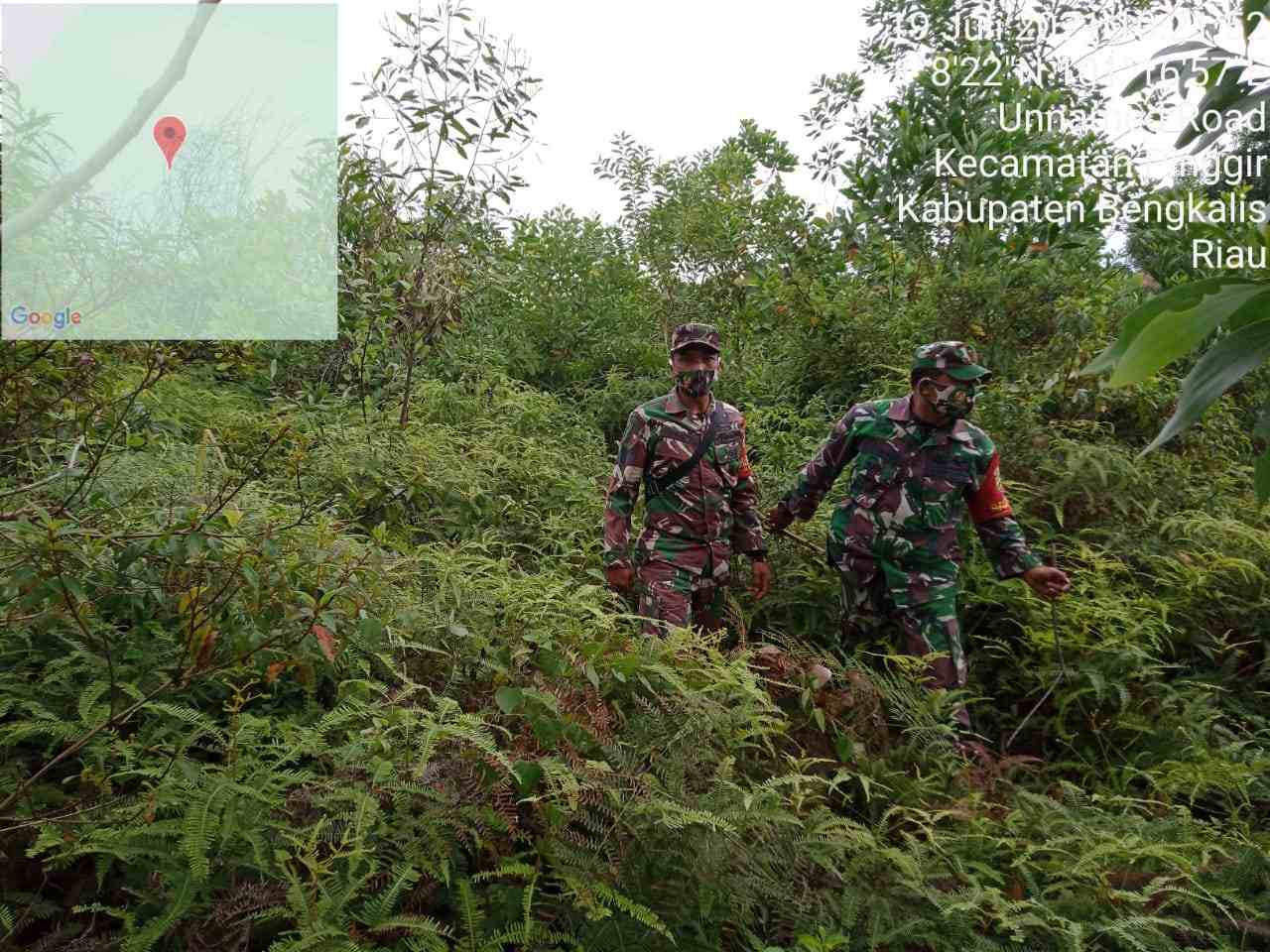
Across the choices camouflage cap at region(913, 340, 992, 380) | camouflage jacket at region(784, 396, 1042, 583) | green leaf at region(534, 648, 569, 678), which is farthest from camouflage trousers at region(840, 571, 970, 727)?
green leaf at region(534, 648, 569, 678)

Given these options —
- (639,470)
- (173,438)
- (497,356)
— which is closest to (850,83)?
(497,356)

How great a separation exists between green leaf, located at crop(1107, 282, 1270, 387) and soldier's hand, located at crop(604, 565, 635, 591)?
362 centimetres

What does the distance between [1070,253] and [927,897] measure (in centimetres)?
651

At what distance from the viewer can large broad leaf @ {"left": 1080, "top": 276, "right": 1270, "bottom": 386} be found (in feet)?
2.03

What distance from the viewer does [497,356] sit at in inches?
337

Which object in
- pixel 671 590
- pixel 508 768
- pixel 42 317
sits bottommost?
pixel 508 768

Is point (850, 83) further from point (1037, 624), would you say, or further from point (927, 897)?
point (927, 897)

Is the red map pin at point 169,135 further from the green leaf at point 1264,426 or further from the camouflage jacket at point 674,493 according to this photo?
the camouflage jacket at point 674,493

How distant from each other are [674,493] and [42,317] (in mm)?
2652

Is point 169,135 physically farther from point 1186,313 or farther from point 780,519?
point 780,519

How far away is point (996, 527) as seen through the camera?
409 cm

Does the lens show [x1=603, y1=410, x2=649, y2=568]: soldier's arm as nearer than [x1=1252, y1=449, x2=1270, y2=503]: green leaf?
No

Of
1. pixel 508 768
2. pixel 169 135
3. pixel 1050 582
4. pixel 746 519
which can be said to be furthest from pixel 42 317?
pixel 1050 582

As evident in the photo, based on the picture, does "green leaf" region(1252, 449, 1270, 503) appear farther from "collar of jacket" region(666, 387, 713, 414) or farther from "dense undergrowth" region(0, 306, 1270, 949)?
"collar of jacket" region(666, 387, 713, 414)
